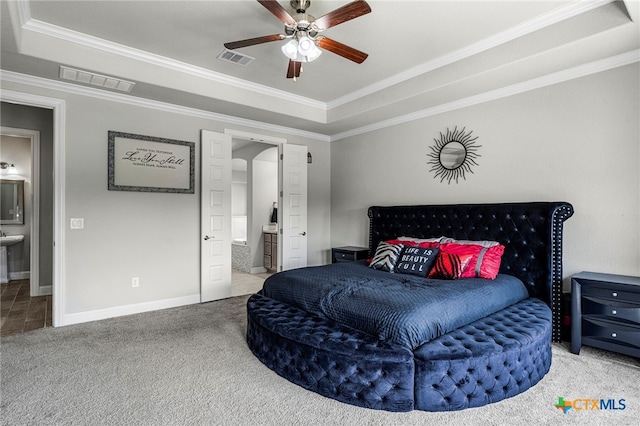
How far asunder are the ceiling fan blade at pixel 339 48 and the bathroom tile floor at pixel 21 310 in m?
3.97

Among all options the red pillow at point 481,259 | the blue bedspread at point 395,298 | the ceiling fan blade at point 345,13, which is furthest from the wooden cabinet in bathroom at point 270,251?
the ceiling fan blade at point 345,13

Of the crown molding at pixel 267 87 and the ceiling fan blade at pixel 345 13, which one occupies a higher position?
the crown molding at pixel 267 87

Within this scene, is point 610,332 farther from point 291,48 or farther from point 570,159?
point 291,48

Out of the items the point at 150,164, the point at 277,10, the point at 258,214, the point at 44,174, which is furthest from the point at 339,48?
the point at 44,174

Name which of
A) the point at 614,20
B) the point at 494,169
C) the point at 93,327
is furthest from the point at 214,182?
the point at 614,20

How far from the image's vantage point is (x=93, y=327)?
359cm

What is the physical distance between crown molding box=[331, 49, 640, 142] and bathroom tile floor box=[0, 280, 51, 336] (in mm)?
4893

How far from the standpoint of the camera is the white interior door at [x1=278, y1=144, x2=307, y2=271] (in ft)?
17.9

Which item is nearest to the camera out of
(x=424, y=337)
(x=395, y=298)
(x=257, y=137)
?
(x=424, y=337)

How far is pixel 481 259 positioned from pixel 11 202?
7508 millimetres

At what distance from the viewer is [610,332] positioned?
2.75m

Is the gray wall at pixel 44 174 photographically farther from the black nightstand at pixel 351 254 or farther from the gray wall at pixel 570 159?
the gray wall at pixel 570 159

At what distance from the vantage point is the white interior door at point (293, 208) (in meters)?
5.46

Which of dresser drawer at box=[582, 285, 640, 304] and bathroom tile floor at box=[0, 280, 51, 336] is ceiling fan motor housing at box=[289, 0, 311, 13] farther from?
bathroom tile floor at box=[0, 280, 51, 336]
